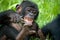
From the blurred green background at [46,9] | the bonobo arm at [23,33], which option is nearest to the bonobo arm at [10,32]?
the bonobo arm at [23,33]

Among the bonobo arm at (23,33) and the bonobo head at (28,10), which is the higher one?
the bonobo head at (28,10)

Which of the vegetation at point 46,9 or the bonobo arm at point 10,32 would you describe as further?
the vegetation at point 46,9

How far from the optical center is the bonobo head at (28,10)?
3.89m

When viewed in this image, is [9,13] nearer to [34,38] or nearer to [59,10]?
[34,38]

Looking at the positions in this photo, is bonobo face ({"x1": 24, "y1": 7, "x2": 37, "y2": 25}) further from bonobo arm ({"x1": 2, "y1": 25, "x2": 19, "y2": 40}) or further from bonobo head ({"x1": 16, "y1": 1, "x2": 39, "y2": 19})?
bonobo arm ({"x1": 2, "y1": 25, "x2": 19, "y2": 40})

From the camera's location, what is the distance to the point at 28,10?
13.0 feet

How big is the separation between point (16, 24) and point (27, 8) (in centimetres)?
23

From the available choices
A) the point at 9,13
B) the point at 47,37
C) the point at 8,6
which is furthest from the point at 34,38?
the point at 8,6

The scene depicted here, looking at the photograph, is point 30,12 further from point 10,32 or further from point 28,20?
point 10,32

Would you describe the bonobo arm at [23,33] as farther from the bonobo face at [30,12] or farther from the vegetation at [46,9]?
the vegetation at [46,9]

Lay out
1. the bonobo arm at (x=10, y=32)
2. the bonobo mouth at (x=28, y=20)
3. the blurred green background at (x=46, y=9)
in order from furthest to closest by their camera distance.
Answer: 1. the blurred green background at (x=46, y=9)
2. the bonobo arm at (x=10, y=32)
3. the bonobo mouth at (x=28, y=20)

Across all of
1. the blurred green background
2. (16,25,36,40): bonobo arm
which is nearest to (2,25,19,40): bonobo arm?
(16,25,36,40): bonobo arm

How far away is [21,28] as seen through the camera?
3.93m

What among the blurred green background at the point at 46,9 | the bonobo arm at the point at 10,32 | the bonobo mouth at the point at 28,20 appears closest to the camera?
the bonobo mouth at the point at 28,20
